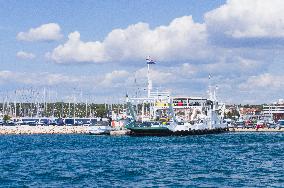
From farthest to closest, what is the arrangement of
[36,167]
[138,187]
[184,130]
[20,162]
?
[184,130] < [20,162] < [36,167] < [138,187]

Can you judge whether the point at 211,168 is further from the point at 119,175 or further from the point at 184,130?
the point at 184,130

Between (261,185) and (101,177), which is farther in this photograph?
(101,177)

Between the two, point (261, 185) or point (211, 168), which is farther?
point (211, 168)

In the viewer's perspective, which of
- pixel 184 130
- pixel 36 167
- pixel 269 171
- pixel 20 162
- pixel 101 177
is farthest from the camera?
pixel 184 130

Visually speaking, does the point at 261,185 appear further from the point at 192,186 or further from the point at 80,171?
the point at 80,171

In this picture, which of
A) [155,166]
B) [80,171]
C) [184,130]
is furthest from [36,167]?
[184,130]

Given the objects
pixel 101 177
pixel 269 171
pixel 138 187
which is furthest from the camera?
pixel 269 171

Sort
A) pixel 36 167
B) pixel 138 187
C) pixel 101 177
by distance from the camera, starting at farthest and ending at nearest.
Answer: pixel 36 167 → pixel 101 177 → pixel 138 187

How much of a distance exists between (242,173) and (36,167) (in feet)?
79.5

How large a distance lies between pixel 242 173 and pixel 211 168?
20.5 ft

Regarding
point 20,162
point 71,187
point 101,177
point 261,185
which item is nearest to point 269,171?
point 261,185

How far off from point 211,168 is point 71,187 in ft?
69.1

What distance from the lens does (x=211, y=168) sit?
66.1m

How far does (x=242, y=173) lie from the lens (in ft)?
198
